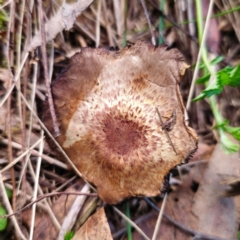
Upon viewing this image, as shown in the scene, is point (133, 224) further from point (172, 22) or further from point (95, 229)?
point (172, 22)

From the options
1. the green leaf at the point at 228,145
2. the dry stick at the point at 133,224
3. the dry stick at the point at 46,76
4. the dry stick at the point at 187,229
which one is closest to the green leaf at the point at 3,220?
the dry stick at the point at 46,76

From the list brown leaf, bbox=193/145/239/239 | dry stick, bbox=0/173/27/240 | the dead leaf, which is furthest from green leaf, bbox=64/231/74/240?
brown leaf, bbox=193/145/239/239

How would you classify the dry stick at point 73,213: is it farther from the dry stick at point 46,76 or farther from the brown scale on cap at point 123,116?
the dry stick at point 46,76

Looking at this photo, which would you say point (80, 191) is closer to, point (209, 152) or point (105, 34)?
point (209, 152)

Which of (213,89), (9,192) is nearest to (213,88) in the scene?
(213,89)

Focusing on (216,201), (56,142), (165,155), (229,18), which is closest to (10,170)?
(56,142)

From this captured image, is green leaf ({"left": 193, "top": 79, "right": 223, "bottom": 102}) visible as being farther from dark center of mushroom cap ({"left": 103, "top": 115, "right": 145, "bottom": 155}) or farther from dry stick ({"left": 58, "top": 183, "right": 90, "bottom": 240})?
dry stick ({"left": 58, "top": 183, "right": 90, "bottom": 240})
